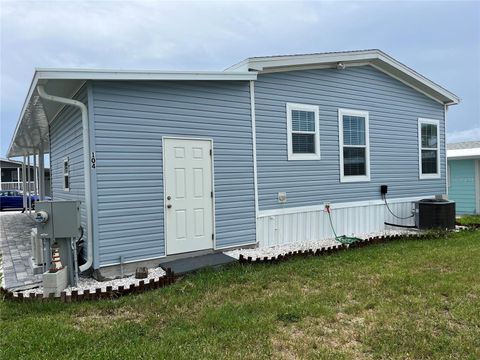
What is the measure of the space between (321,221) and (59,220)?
5.26 metres

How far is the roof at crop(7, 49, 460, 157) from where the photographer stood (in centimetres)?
529

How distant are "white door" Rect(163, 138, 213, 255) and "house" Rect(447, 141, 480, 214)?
1113cm

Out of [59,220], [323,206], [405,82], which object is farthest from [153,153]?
[405,82]

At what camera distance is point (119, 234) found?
564 cm

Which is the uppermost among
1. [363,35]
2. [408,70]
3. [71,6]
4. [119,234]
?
[363,35]

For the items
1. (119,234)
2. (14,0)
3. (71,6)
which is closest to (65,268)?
(119,234)

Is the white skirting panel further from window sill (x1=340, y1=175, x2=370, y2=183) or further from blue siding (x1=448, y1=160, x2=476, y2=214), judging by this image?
blue siding (x1=448, y1=160, x2=476, y2=214)

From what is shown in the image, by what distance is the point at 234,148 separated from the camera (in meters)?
6.86

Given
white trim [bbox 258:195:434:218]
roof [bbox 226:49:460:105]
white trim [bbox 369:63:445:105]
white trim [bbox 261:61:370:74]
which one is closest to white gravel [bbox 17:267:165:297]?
white trim [bbox 258:195:434:218]

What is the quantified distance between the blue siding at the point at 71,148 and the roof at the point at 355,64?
3.12 meters

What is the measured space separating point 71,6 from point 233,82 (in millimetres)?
3410

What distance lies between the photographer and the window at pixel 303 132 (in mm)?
7582

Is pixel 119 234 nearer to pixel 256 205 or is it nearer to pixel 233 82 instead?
pixel 256 205

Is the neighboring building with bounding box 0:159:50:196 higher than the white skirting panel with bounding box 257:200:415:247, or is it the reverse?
the neighboring building with bounding box 0:159:50:196
